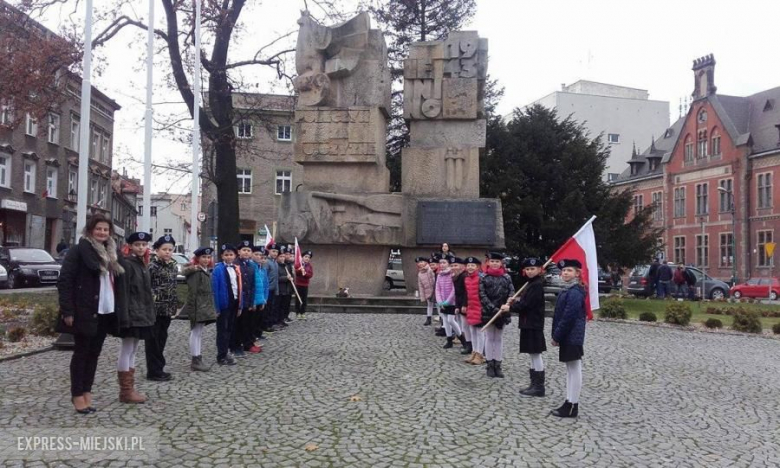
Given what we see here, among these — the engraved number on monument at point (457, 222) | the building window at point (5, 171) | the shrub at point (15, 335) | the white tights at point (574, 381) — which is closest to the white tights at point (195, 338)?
the shrub at point (15, 335)

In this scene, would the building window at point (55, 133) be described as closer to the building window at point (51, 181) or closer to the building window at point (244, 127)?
A: the building window at point (51, 181)

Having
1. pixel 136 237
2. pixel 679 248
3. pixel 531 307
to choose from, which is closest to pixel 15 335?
pixel 136 237

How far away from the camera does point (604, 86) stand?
239ft

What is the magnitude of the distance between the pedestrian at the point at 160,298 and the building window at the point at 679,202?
5865cm

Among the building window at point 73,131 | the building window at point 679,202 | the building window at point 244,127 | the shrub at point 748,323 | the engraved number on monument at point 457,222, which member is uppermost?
the building window at point 73,131

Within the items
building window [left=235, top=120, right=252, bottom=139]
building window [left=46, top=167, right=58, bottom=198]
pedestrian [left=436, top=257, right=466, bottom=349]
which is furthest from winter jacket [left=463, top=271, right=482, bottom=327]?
building window [left=46, top=167, right=58, bottom=198]

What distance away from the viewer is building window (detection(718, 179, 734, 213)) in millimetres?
54688

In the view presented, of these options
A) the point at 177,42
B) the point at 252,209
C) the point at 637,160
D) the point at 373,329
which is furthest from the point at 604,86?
the point at 373,329

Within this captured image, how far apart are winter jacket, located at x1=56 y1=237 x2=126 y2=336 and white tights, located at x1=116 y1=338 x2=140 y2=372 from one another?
0.60m

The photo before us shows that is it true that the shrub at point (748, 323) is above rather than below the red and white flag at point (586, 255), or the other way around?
below

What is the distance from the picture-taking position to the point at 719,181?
184ft

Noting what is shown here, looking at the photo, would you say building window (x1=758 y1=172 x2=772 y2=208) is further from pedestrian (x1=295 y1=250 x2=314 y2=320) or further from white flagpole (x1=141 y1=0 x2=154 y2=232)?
white flagpole (x1=141 y1=0 x2=154 y2=232)

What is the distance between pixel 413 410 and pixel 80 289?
3.54 meters

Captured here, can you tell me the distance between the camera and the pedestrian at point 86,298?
262 inches
